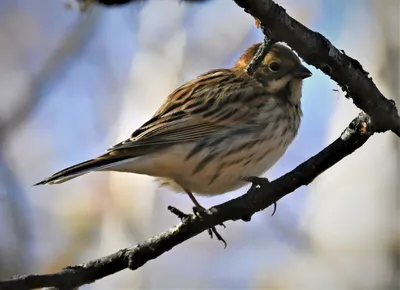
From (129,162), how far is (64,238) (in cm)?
261

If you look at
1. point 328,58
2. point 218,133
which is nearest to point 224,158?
point 218,133

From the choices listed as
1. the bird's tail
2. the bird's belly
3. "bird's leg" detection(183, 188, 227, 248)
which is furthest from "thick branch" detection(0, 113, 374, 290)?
the bird's belly

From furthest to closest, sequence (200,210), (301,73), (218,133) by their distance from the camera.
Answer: (301,73) < (218,133) < (200,210)

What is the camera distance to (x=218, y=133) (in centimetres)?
552

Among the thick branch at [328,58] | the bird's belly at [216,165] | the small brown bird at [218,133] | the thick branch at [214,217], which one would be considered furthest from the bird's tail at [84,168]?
the thick branch at [328,58]

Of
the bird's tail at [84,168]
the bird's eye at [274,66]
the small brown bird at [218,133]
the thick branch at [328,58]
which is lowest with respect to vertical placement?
the thick branch at [328,58]

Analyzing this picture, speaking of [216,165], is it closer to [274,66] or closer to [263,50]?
[274,66]

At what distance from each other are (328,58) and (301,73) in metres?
2.77

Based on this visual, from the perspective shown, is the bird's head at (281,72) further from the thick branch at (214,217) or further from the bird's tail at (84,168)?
the thick branch at (214,217)

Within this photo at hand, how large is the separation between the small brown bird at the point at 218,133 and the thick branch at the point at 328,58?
200cm


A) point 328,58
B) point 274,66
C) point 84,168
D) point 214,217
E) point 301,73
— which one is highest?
point 274,66

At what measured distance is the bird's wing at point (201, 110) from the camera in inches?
215

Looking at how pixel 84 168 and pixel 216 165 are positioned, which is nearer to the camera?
pixel 84 168

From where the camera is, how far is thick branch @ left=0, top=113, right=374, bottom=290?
138 inches
